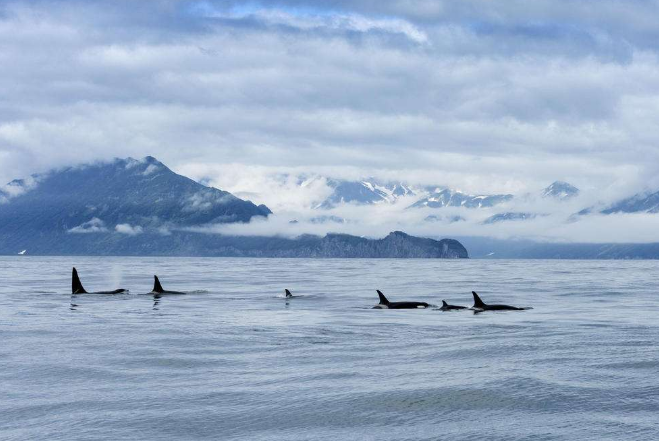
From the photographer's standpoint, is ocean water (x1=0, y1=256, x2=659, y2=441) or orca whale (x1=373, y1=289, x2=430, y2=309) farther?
orca whale (x1=373, y1=289, x2=430, y2=309)

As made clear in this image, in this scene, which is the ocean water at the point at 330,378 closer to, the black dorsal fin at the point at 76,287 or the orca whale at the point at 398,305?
the orca whale at the point at 398,305

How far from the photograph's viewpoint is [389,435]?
1739 centimetres

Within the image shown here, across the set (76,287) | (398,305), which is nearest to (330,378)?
(398,305)

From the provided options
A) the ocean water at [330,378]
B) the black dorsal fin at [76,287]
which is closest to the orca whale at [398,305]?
the ocean water at [330,378]

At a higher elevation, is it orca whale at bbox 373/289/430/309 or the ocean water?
orca whale at bbox 373/289/430/309

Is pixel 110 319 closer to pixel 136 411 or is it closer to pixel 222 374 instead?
pixel 222 374

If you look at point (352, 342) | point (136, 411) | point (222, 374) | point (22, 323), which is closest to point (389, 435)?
point (136, 411)

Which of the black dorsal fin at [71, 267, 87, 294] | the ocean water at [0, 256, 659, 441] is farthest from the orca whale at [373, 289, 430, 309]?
the black dorsal fin at [71, 267, 87, 294]

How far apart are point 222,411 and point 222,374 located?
5.35 metres

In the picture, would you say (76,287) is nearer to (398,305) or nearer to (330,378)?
(398,305)

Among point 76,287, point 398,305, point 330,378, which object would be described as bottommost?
point 330,378

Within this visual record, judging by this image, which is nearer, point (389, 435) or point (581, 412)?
point (389, 435)

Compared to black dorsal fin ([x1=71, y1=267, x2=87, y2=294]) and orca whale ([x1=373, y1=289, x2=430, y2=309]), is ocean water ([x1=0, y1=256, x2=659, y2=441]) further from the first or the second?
black dorsal fin ([x1=71, y1=267, x2=87, y2=294])

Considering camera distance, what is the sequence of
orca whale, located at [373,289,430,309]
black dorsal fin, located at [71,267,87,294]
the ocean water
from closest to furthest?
1. the ocean water
2. orca whale, located at [373,289,430,309]
3. black dorsal fin, located at [71,267,87,294]
